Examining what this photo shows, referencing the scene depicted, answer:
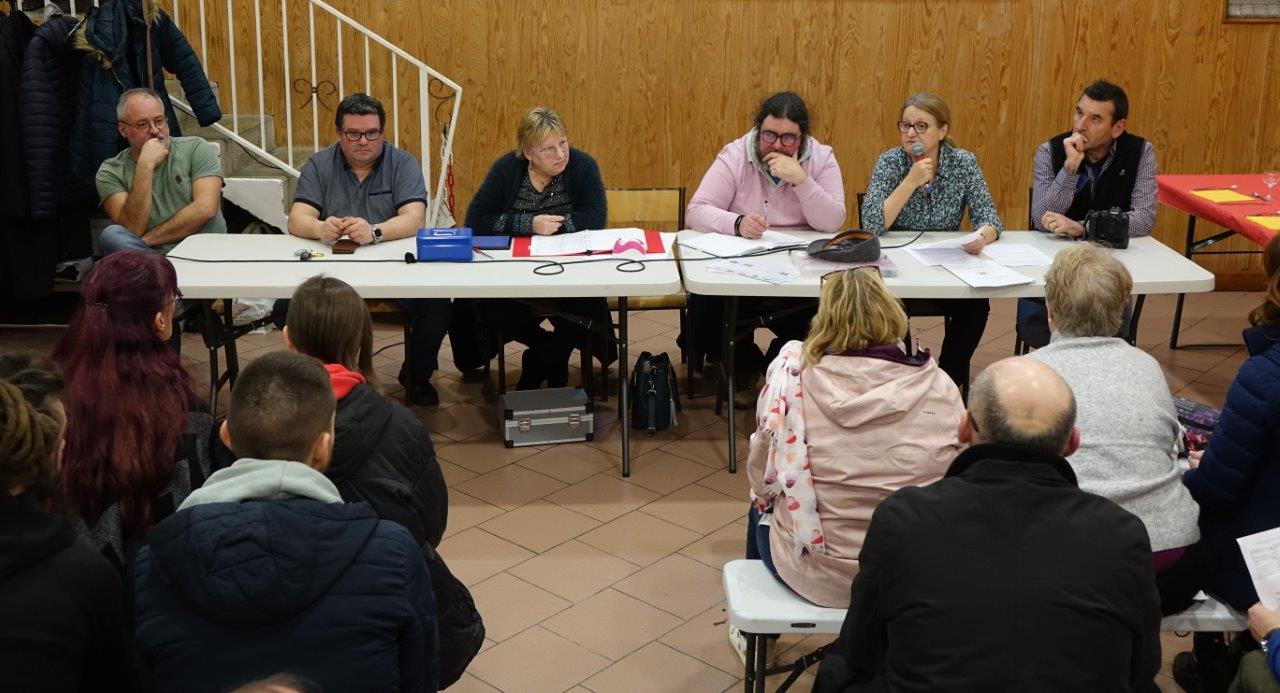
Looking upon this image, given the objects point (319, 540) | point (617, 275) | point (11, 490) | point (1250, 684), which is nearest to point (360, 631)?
point (319, 540)

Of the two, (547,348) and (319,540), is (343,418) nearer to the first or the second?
(319,540)

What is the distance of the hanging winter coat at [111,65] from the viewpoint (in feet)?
17.2

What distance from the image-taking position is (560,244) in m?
4.59

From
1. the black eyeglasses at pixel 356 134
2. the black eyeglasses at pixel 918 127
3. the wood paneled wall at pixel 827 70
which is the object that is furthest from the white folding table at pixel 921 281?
the wood paneled wall at pixel 827 70

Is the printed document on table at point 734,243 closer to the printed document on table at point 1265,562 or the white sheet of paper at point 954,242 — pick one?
the white sheet of paper at point 954,242

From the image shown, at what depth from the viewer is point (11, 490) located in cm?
191

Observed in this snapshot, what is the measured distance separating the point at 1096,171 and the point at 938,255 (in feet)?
2.88

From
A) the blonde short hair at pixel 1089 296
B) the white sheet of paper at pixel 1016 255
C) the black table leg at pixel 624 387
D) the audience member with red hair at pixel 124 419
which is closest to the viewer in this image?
the audience member with red hair at pixel 124 419

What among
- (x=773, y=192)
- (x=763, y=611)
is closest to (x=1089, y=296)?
(x=763, y=611)

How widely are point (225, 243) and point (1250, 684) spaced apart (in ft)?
11.8

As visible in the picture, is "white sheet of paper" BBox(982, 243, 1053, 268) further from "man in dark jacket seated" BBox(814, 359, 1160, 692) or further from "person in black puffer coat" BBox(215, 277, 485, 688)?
"person in black puffer coat" BBox(215, 277, 485, 688)

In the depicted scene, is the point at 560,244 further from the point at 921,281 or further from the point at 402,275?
the point at 921,281

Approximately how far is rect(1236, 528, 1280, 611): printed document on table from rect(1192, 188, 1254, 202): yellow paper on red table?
3.05 meters

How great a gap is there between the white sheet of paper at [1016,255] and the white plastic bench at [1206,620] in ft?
5.97
